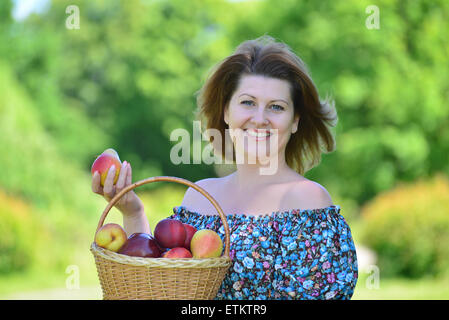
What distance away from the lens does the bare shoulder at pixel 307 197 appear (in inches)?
102

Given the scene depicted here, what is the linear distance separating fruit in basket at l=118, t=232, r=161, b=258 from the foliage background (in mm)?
7074

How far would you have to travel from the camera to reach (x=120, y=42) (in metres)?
22.0

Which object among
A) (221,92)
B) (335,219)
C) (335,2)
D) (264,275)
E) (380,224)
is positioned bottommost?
(380,224)

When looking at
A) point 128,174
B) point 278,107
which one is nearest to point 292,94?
point 278,107

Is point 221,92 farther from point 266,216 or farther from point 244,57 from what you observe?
point 266,216

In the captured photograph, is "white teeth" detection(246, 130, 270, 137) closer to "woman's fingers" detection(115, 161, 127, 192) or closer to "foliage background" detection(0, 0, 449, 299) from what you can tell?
"woman's fingers" detection(115, 161, 127, 192)

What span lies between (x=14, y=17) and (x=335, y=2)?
7781 millimetres

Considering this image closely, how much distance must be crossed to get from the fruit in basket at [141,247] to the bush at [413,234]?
803 centimetres

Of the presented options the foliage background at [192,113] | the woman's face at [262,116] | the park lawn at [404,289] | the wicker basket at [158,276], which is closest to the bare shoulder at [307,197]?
the woman's face at [262,116]

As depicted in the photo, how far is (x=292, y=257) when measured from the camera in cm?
246

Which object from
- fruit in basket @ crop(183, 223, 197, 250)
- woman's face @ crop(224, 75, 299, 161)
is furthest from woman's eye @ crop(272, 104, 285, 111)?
fruit in basket @ crop(183, 223, 197, 250)

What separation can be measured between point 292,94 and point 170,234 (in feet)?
2.97

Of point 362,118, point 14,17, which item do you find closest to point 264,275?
point 362,118

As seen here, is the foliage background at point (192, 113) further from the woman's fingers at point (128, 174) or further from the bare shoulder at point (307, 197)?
the woman's fingers at point (128, 174)
